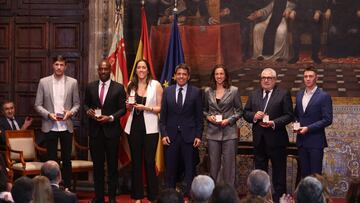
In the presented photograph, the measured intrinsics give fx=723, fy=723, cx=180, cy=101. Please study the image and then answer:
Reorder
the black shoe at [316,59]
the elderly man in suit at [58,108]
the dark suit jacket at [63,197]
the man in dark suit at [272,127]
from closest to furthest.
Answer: the dark suit jacket at [63,197] → the man in dark suit at [272,127] → the elderly man in suit at [58,108] → the black shoe at [316,59]

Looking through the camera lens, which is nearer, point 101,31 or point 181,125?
point 181,125

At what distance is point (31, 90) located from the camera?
13.2 meters

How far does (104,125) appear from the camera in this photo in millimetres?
10508

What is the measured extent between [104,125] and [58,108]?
34.9 inches

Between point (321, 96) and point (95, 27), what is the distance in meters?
4.56

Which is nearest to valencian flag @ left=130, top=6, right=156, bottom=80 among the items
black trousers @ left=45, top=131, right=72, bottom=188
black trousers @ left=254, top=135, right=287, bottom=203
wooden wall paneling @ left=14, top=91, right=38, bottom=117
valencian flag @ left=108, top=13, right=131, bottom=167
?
valencian flag @ left=108, top=13, right=131, bottom=167

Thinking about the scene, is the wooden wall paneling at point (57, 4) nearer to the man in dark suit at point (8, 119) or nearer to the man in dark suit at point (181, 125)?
the man in dark suit at point (8, 119)

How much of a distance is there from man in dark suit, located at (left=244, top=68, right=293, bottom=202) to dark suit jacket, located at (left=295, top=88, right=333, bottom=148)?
24 centimetres

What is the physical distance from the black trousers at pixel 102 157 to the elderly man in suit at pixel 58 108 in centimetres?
52

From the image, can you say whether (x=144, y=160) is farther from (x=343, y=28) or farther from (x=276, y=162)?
(x=343, y=28)

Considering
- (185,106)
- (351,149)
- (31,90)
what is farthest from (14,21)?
(351,149)

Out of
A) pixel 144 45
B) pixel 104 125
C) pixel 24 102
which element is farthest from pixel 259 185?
pixel 24 102

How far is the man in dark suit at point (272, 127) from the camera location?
1011cm

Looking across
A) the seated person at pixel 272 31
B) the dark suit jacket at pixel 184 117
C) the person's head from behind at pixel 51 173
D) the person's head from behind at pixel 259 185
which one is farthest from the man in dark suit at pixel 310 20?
the person's head from behind at pixel 51 173
